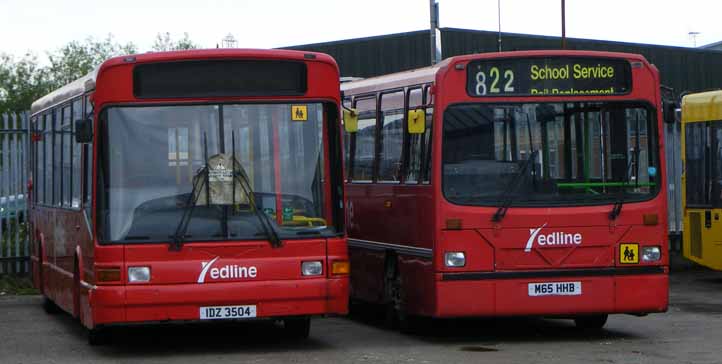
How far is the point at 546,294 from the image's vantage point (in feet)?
48.0

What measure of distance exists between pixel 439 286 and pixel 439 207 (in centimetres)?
75

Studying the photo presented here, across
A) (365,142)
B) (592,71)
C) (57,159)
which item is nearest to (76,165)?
(57,159)

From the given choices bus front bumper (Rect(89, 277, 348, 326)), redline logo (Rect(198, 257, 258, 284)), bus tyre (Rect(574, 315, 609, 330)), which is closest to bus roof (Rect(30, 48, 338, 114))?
redline logo (Rect(198, 257, 258, 284))

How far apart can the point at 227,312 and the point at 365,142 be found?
175 inches

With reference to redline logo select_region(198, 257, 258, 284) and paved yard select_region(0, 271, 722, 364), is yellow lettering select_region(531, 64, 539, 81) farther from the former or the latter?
redline logo select_region(198, 257, 258, 284)

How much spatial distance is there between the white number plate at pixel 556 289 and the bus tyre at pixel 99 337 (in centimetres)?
410

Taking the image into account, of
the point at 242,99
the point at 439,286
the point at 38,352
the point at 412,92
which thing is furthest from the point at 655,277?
the point at 38,352

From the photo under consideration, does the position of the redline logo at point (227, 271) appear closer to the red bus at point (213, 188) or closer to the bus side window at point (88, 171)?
the red bus at point (213, 188)

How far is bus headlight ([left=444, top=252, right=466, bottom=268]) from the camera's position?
14523 millimetres

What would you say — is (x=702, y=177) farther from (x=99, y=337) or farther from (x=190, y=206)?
(x=190, y=206)

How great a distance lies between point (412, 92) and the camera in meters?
15.7

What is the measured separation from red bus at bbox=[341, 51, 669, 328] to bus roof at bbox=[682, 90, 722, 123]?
7.75 meters

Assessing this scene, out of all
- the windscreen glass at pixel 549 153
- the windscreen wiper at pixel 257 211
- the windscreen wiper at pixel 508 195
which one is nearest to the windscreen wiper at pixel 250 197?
the windscreen wiper at pixel 257 211

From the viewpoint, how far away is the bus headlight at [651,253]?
14.8m
